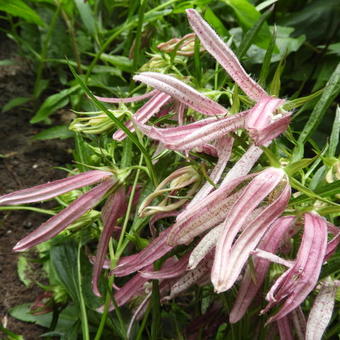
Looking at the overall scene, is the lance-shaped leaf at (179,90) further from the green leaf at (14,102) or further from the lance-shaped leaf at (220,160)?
the green leaf at (14,102)

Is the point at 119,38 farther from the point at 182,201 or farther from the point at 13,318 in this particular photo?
the point at 182,201

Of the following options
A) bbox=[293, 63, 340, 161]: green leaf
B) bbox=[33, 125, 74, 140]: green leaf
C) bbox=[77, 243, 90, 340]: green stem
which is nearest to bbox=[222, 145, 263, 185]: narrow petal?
bbox=[293, 63, 340, 161]: green leaf

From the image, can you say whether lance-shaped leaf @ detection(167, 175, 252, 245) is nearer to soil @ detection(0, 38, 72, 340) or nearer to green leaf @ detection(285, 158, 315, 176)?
green leaf @ detection(285, 158, 315, 176)

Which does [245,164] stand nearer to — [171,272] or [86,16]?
[171,272]

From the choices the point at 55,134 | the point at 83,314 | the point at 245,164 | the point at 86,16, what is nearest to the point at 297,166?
the point at 245,164

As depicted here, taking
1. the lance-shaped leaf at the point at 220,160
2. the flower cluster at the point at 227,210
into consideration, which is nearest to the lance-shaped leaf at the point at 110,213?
the flower cluster at the point at 227,210
